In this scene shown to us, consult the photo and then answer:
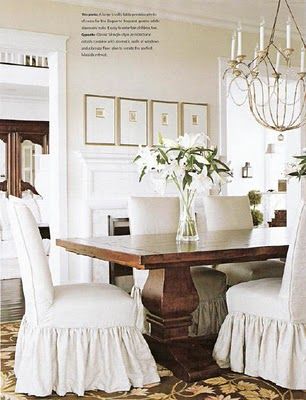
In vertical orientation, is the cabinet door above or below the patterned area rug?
above

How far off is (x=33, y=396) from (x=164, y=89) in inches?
143

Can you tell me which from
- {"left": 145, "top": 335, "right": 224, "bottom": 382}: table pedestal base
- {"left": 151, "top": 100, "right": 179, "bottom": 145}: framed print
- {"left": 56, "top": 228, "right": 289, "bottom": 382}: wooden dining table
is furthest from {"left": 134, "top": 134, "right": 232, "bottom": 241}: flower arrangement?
{"left": 151, "top": 100, "right": 179, "bottom": 145}: framed print

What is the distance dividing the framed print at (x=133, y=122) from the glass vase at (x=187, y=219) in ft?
7.00

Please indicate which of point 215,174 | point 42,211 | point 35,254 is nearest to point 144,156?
point 215,174

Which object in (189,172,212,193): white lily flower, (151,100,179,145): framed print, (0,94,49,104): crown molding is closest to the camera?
(189,172,212,193): white lily flower

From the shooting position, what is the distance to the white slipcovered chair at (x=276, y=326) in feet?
8.87

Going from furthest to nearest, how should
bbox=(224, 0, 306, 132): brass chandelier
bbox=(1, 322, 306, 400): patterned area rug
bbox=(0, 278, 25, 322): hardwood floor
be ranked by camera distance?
bbox=(0, 278, 25, 322): hardwood floor → bbox=(224, 0, 306, 132): brass chandelier → bbox=(1, 322, 306, 400): patterned area rug

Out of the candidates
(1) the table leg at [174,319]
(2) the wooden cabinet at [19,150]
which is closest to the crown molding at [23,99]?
(2) the wooden cabinet at [19,150]

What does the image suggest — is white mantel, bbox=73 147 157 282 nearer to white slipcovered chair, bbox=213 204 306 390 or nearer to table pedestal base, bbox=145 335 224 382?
table pedestal base, bbox=145 335 224 382

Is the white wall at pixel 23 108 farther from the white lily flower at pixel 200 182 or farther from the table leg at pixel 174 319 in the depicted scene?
the table leg at pixel 174 319

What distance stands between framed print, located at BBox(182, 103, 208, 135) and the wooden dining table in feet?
8.61

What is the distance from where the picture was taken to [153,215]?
395cm

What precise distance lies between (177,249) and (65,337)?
680mm

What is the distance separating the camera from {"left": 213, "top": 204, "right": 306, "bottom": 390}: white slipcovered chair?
2.71 meters
